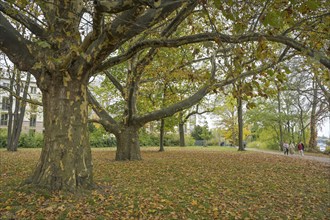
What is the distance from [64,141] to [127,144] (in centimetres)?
743

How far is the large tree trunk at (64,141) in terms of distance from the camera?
19.9 feet

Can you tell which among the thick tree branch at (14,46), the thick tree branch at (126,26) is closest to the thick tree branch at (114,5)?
the thick tree branch at (126,26)

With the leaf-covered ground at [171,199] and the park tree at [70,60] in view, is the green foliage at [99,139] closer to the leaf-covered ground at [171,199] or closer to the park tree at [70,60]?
the leaf-covered ground at [171,199]

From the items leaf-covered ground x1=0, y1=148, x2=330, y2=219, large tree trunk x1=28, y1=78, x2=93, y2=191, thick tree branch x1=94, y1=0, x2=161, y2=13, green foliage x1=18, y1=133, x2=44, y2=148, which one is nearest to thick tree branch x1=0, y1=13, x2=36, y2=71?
large tree trunk x1=28, y1=78, x2=93, y2=191

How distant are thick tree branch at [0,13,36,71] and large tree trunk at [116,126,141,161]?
7.50m

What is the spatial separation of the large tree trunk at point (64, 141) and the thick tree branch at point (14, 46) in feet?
2.40

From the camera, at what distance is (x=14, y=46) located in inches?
237

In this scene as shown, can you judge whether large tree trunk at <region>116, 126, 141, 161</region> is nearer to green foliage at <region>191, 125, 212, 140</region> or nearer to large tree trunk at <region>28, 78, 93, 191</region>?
large tree trunk at <region>28, 78, 93, 191</region>

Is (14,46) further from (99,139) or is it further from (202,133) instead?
(202,133)

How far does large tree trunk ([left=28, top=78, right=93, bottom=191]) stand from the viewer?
6.06m

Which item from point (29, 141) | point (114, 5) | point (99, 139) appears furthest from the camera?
point (99, 139)

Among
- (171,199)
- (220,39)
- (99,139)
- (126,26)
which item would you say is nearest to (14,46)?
(126,26)

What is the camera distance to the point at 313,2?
2697mm

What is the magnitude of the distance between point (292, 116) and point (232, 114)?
59.5 ft
